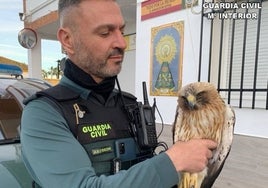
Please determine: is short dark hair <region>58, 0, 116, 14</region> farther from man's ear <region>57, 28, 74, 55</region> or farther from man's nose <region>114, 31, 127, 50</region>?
man's nose <region>114, 31, 127, 50</region>

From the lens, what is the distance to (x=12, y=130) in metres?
2.60

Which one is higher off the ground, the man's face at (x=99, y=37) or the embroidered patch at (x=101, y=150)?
the man's face at (x=99, y=37)

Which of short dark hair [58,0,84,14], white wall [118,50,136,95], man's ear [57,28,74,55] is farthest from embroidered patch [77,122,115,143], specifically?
white wall [118,50,136,95]

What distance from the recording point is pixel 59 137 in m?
0.97

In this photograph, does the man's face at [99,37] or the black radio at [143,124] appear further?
the black radio at [143,124]

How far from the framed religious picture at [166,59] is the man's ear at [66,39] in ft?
11.8

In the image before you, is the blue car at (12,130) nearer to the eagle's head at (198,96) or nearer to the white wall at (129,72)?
the eagle's head at (198,96)

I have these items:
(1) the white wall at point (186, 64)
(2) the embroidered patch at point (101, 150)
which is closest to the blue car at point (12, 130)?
(2) the embroidered patch at point (101, 150)

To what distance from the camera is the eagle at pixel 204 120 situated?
132 centimetres

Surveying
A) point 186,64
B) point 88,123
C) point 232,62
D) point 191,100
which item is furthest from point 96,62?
point 186,64

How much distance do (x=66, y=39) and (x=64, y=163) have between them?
0.54 meters

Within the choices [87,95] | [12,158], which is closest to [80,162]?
[87,95]

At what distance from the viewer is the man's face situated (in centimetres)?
112

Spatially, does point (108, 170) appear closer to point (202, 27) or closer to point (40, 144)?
point (40, 144)
